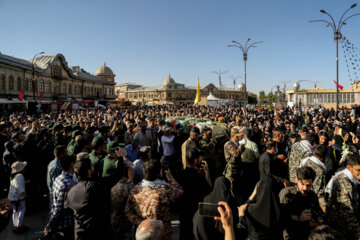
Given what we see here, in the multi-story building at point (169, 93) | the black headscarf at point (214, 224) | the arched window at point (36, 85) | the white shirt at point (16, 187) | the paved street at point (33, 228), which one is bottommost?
the paved street at point (33, 228)

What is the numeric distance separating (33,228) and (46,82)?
150ft

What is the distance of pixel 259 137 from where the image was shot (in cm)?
934

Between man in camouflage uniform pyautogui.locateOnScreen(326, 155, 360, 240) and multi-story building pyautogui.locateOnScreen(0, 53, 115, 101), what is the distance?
28837 millimetres

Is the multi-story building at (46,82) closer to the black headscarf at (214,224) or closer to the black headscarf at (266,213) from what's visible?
the black headscarf at (214,224)

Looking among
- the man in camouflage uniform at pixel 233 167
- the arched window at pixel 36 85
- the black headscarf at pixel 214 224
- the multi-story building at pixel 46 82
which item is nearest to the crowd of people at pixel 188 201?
the black headscarf at pixel 214 224

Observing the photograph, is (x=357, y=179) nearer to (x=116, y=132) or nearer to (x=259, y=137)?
(x=259, y=137)

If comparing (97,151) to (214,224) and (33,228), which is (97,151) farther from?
(214,224)

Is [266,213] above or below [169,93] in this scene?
below

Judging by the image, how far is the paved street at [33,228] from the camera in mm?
4676

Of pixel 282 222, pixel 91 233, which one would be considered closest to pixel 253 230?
pixel 282 222

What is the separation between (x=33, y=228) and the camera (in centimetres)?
501

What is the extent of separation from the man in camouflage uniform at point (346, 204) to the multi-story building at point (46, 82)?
28.8m

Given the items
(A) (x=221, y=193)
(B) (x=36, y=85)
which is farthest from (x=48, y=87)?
(A) (x=221, y=193)

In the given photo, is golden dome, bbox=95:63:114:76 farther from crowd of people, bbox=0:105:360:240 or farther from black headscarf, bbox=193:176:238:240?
black headscarf, bbox=193:176:238:240
